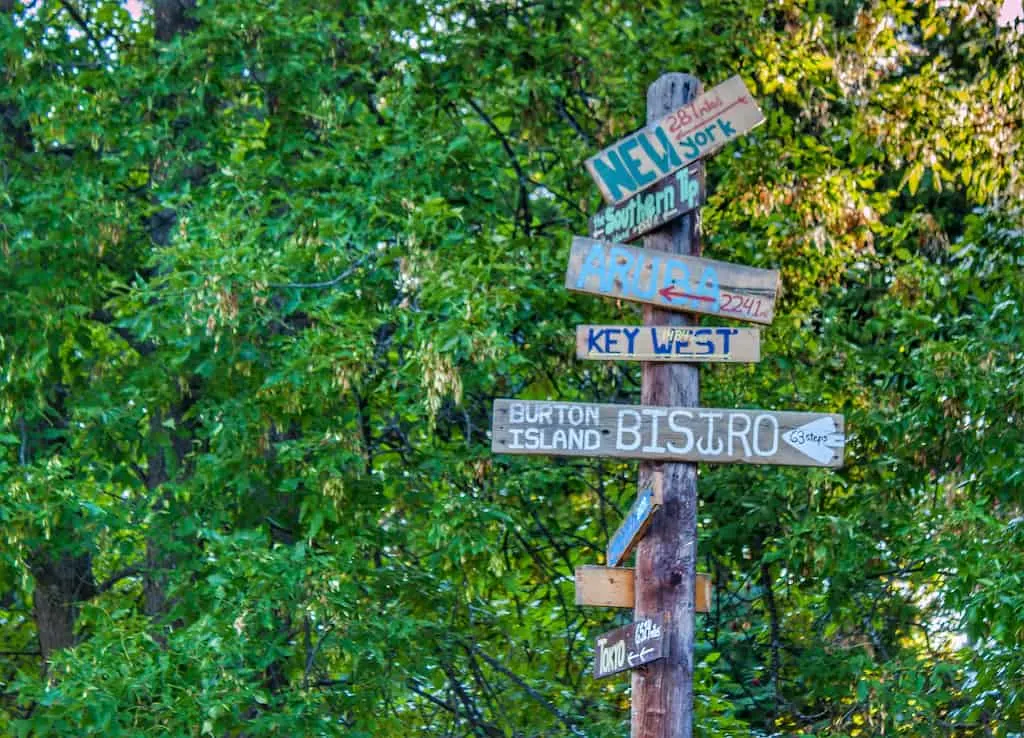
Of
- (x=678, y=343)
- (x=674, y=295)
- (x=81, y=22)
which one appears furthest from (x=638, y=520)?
(x=81, y=22)

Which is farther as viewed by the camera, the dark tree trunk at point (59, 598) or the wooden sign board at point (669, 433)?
the dark tree trunk at point (59, 598)

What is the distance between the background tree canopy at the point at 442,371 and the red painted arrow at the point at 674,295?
2.16 m

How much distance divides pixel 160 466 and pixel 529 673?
298 cm

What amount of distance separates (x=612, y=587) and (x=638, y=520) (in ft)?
1.19

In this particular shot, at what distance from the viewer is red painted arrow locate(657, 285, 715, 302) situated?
684 centimetres

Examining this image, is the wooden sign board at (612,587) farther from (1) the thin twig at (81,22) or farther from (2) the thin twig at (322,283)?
(1) the thin twig at (81,22)

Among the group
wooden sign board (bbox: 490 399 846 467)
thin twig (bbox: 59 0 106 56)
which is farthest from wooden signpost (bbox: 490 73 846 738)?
thin twig (bbox: 59 0 106 56)

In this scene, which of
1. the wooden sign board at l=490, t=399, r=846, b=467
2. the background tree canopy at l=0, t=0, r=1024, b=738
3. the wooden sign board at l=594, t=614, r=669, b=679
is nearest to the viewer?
the wooden sign board at l=594, t=614, r=669, b=679

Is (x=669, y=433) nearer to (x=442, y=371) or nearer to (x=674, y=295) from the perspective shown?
(x=674, y=295)

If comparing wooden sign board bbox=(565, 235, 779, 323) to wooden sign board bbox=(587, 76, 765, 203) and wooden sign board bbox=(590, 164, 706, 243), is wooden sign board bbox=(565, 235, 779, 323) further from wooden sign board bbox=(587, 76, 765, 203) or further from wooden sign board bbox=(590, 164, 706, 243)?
wooden sign board bbox=(587, 76, 765, 203)

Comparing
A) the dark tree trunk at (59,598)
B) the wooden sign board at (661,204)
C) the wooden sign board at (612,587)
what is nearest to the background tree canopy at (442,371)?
the dark tree trunk at (59,598)

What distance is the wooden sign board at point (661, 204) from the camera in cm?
691

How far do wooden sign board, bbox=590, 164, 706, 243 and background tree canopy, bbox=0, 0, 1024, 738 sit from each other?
77.6 inches

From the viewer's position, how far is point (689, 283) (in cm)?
685
